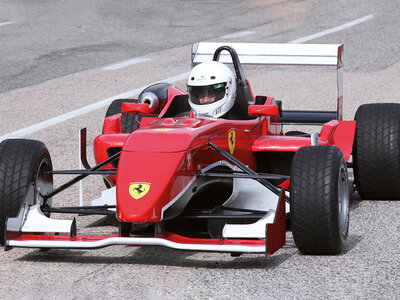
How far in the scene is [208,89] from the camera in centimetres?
770

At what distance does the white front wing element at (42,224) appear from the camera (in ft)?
21.4

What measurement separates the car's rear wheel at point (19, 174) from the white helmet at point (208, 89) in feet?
4.49

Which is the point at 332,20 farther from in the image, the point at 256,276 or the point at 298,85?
the point at 256,276

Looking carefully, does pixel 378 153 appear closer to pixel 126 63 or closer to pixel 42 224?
pixel 42 224

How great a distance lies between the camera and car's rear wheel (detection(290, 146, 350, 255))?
20.7ft

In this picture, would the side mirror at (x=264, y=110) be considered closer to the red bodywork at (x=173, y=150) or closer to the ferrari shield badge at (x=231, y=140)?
the red bodywork at (x=173, y=150)

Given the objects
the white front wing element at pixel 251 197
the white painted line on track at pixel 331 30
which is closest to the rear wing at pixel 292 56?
the white front wing element at pixel 251 197

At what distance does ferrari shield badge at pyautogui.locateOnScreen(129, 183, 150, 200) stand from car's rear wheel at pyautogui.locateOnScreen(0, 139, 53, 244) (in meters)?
0.90

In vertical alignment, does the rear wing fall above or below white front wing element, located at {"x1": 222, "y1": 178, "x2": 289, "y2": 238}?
above

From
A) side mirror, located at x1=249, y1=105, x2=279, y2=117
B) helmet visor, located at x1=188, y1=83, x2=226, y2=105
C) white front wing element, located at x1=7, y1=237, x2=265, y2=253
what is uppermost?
helmet visor, located at x1=188, y1=83, x2=226, y2=105

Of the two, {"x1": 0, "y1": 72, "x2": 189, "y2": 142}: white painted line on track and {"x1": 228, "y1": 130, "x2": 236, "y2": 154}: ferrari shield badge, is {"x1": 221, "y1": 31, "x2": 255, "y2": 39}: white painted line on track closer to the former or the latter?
{"x1": 0, "y1": 72, "x2": 189, "y2": 142}: white painted line on track

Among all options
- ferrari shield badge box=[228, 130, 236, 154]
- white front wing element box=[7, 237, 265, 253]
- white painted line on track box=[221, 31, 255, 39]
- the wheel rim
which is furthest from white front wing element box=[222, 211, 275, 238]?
white painted line on track box=[221, 31, 255, 39]

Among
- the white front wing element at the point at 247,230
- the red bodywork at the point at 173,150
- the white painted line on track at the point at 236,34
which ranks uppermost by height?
the white painted line on track at the point at 236,34

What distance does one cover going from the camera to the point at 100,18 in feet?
80.9
